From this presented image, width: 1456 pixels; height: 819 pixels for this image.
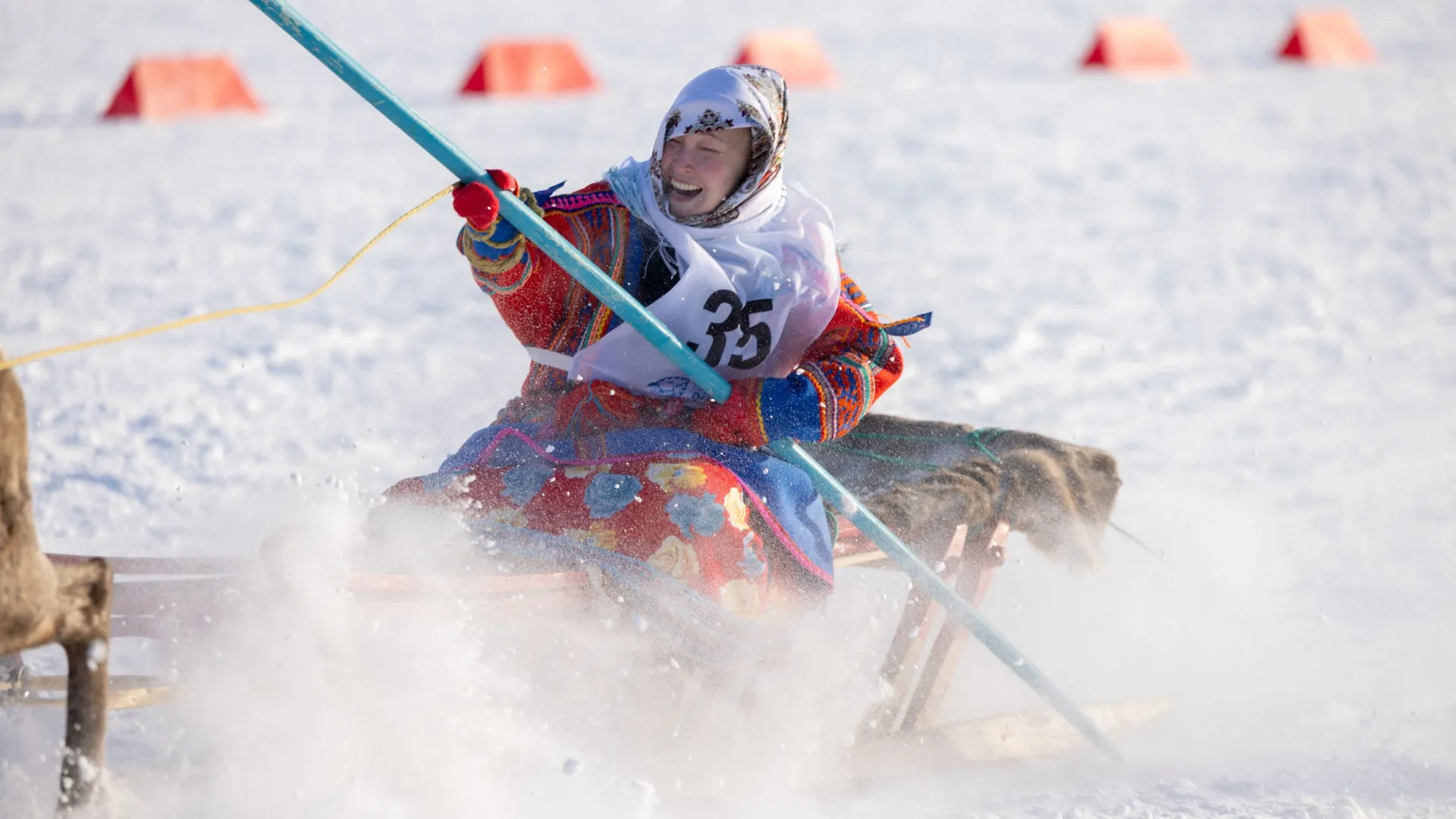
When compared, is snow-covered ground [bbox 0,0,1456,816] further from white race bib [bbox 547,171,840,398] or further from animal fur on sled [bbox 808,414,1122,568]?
white race bib [bbox 547,171,840,398]

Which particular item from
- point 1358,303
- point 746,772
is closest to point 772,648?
point 746,772

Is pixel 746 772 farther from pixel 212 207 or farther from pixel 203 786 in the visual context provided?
pixel 212 207

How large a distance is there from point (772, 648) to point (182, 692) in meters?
1.24

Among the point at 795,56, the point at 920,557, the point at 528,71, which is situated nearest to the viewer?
the point at 920,557

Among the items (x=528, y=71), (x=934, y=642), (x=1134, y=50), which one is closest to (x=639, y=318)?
(x=934, y=642)

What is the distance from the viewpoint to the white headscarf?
3291 millimetres

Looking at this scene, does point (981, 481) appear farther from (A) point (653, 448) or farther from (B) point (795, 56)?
(B) point (795, 56)

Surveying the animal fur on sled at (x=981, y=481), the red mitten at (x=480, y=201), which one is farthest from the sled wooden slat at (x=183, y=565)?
the animal fur on sled at (x=981, y=481)

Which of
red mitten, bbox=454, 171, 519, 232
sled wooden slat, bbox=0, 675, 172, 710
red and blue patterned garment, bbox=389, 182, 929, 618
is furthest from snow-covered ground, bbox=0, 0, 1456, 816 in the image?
red mitten, bbox=454, 171, 519, 232

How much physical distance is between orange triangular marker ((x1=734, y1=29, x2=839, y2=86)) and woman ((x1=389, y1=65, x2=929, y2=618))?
9.11 m

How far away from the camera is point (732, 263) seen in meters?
3.37

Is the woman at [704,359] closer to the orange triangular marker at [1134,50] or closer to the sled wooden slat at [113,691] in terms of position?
the sled wooden slat at [113,691]

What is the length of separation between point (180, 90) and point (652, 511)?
866cm

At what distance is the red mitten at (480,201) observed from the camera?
290 centimetres
